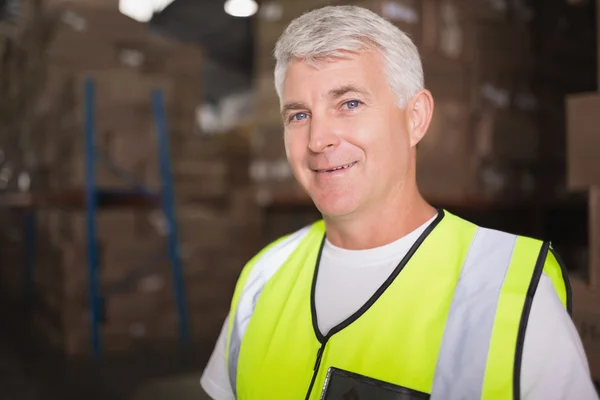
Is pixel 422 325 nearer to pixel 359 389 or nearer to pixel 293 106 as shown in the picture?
pixel 359 389

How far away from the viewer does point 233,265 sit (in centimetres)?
503

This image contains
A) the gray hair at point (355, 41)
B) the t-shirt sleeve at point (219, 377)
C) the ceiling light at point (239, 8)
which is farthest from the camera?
the ceiling light at point (239, 8)

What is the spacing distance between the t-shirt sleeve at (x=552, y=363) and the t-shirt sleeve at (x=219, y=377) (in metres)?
0.78

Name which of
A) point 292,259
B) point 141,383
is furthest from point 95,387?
point 292,259

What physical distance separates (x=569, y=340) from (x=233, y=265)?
13.7 feet

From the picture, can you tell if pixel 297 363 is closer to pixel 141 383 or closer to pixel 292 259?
pixel 292 259

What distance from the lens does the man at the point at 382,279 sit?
994 millimetres

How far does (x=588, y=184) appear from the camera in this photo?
183cm

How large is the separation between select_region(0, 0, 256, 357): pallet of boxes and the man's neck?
3.46 m

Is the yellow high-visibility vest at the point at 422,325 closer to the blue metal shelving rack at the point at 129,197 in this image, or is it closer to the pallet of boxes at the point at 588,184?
the pallet of boxes at the point at 588,184

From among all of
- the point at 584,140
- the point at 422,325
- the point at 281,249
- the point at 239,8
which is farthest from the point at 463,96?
the point at 239,8

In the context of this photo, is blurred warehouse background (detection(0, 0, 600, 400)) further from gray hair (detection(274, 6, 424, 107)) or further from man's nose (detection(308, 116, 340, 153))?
man's nose (detection(308, 116, 340, 153))

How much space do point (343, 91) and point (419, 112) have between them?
0.20 m

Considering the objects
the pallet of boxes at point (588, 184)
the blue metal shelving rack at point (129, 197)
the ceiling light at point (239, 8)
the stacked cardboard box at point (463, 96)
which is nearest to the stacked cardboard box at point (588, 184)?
the pallet of boxes at point (588, 184)
